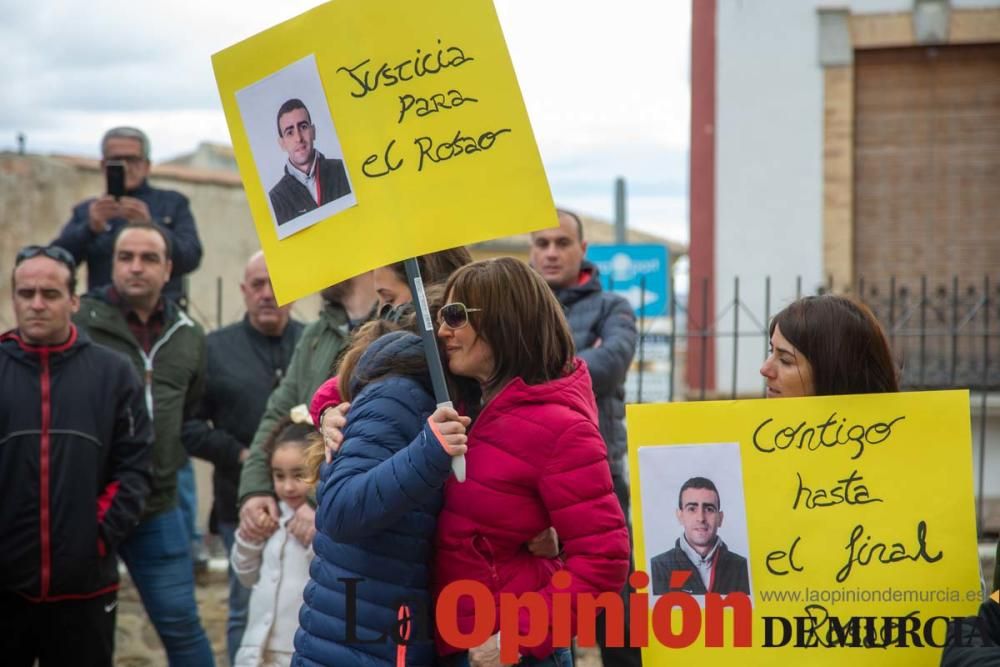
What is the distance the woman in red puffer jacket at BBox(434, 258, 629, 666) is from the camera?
9.00ft

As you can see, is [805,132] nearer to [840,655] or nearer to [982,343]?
[982,343]

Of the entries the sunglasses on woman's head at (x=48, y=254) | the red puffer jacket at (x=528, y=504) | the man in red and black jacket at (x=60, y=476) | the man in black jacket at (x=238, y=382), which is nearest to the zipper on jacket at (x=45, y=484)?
the man in red and black jacket at (x=60, y=476)

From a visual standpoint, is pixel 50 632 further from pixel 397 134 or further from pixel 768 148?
pixel 768 148

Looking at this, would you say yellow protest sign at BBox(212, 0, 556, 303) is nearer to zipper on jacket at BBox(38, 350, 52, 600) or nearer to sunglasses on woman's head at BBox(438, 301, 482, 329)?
sunglasses on woman's head at BBox(438, 301, 482, 329)

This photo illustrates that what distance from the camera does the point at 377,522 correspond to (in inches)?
105

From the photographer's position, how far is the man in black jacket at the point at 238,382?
530 cm

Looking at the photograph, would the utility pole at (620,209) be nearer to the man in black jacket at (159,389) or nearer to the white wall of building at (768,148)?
the white wall of building at (768,148)

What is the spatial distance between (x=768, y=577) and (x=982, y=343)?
724 centimetres

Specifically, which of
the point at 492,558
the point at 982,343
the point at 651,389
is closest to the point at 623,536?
the point at 492,558

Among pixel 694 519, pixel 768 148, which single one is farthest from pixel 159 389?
pixel 768 148

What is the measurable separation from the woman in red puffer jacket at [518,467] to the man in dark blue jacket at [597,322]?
5.79ft

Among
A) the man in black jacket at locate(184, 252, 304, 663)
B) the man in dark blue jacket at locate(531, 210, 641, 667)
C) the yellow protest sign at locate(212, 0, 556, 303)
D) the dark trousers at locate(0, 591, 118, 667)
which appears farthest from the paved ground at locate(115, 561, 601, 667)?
the yellow protest sign at locate(212, 0, 556, 303)

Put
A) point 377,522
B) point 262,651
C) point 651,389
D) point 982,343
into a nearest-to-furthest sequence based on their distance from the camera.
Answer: point 377,522, point 262,651, point 982,343, point 651,389

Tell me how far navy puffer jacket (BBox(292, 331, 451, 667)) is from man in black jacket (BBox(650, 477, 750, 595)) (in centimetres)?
53
